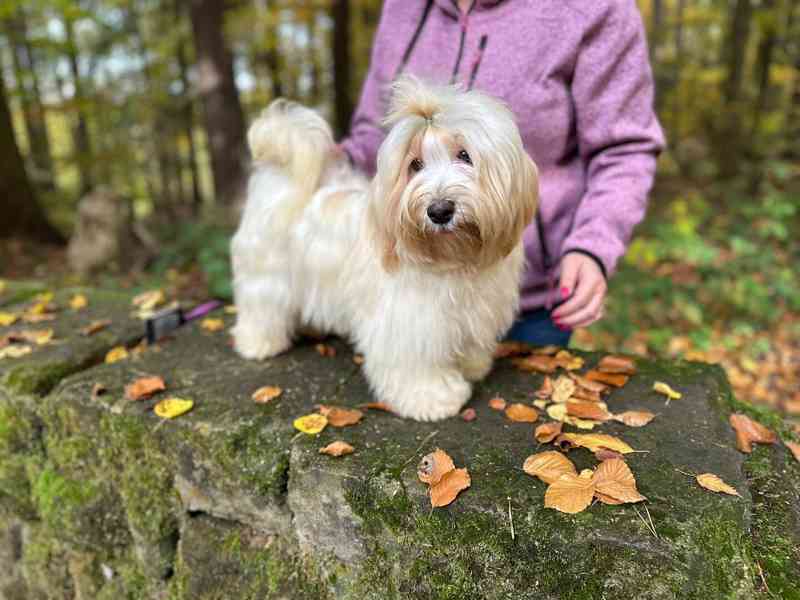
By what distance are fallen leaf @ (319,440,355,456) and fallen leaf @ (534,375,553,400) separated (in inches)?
31.4

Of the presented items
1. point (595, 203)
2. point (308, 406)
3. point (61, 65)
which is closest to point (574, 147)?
point (595, 203)

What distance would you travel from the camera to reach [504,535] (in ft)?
5.23

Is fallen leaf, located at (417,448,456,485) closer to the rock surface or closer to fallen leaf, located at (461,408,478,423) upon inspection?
the rock surface

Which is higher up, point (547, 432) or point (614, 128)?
point (614, 128)

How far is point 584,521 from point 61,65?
20.9 m

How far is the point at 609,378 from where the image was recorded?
2.36 metres

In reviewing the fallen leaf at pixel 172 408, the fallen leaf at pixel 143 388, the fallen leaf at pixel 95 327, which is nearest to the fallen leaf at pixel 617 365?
the fallen leaf at pixel 172 408

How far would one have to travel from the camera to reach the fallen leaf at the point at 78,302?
3504 millimetres

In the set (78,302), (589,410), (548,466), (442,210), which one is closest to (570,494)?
(548,466)

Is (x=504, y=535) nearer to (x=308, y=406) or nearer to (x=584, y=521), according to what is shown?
(x=584, y=521)

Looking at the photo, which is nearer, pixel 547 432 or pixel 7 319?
pixel 547 432

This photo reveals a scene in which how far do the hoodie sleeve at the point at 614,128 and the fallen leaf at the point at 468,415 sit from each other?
2.45ft

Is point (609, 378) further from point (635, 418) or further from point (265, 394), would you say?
point (265, 394)

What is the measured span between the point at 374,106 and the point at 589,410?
1702mm
